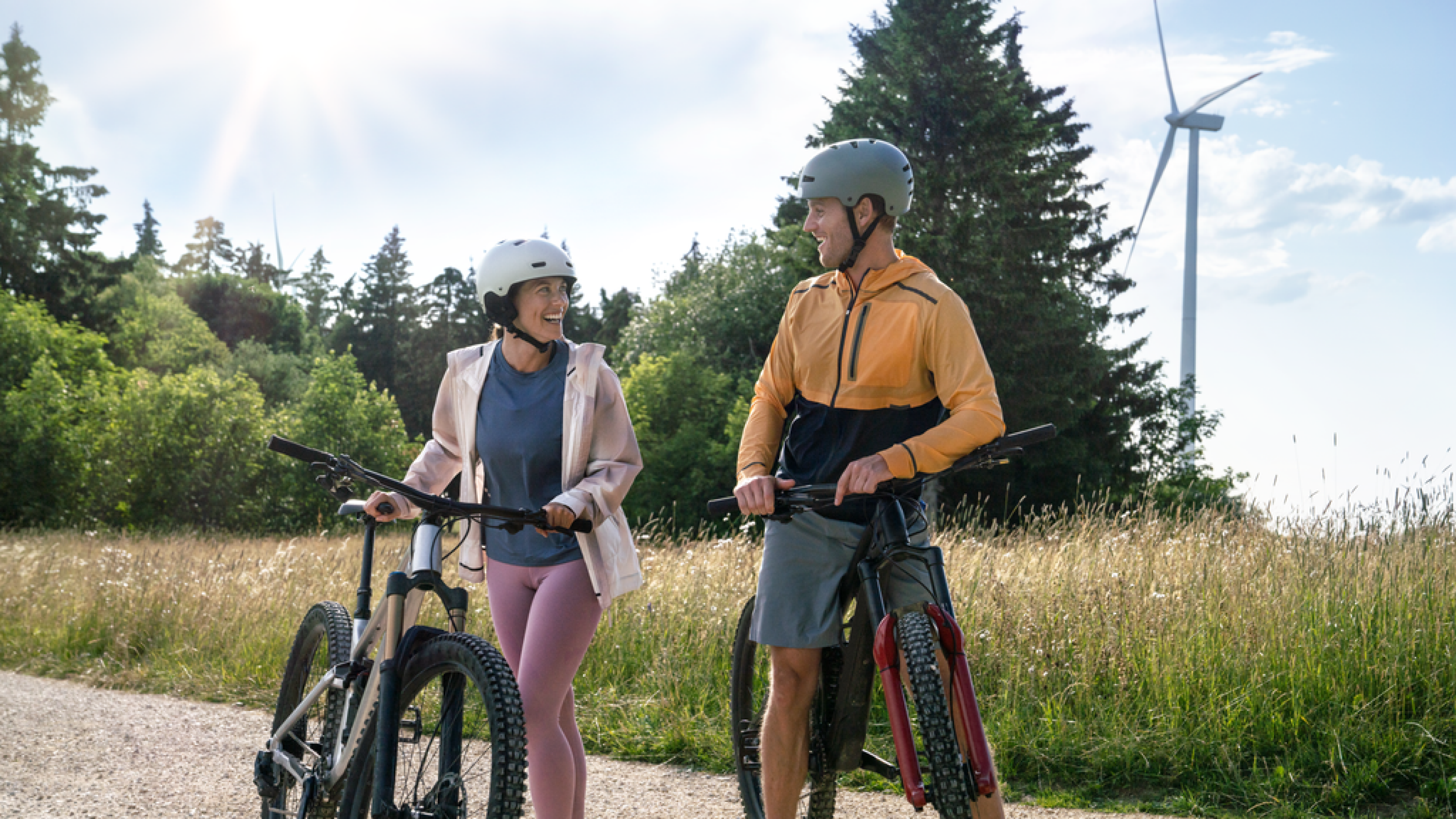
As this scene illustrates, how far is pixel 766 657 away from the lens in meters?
4.13

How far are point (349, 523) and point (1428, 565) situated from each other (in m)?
26.4

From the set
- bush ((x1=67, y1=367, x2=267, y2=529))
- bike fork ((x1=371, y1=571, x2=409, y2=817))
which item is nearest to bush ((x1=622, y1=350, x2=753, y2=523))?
bush ((x1=67, y1=367, x2=267, y2=529))

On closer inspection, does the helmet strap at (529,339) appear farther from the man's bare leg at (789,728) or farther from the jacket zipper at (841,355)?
the man's bare leg at (789,728)

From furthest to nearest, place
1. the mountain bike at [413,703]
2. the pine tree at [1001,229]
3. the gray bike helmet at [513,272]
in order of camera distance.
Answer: the pine tree at [1001,229]
the gray bike helmet at [513,272]
the mountain bike at [413,703]

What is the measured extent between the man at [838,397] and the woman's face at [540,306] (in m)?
0.75

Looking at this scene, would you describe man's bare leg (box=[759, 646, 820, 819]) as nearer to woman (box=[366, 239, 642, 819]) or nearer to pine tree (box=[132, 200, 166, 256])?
woman (box=[366, 239, 642, 819])

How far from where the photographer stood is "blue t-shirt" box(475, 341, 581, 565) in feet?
11.1

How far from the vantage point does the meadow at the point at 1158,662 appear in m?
4.64

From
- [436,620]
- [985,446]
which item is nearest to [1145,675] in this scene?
[985,446]

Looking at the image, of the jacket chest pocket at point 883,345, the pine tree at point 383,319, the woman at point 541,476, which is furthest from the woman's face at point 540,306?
the pine tree at point 383,319

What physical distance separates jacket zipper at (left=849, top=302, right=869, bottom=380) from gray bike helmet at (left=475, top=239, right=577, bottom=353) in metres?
0.96

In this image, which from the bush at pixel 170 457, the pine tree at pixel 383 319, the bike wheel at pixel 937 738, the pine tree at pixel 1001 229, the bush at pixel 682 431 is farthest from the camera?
the pine tree at pixel 383 319

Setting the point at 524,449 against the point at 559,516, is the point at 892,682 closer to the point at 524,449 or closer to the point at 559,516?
the point at 559,516

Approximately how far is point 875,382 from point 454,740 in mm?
1540
